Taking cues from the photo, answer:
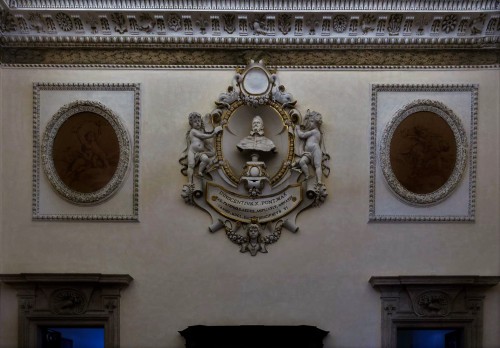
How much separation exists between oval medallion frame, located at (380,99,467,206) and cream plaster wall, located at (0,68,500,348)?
0.27 metres

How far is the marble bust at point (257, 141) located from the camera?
29.8 feet

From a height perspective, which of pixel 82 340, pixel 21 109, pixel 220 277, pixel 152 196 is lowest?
pixel 82 340

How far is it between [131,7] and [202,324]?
4.32 meters

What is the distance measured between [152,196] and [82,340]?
2.20 m

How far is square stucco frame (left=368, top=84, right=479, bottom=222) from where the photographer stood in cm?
916

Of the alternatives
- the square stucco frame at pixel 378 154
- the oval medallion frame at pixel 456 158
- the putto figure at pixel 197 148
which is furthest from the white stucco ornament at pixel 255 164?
the oval medallion frame at pixel 456 158

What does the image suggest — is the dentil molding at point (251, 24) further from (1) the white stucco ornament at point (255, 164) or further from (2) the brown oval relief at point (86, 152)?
(2) the brown oval relief at point (86, 152)

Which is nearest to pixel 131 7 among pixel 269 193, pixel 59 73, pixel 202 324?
pixel 59 73

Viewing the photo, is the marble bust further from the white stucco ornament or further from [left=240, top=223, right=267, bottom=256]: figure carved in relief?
[left=240, top=223, right=267, bottom=256]: figure carved in relief

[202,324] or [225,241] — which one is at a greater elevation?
[225,241]

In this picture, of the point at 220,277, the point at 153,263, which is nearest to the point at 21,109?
the point at 153,263

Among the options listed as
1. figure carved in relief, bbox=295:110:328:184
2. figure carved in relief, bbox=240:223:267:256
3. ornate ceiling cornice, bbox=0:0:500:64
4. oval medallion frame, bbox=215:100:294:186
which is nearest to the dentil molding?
ornate ceiling cornice, bbox=0:0:500:64

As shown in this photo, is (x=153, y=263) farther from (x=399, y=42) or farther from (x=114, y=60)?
(x=399, y=42)

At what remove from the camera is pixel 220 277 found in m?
9.12
